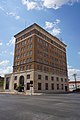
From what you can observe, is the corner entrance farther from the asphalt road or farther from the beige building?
the asphalt road

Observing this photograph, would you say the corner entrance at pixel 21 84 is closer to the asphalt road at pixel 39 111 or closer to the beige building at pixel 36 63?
the beige building at pixel 36 63

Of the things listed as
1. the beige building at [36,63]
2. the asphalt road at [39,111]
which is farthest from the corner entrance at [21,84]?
the asphalt road at [39,111]

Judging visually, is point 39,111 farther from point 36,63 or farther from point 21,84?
point 21,84

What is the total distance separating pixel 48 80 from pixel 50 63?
8846 millimetres

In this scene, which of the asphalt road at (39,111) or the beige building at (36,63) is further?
the beige building at (36,63)

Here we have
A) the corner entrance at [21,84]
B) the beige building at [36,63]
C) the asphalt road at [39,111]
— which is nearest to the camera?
the asphalt road at [39,111]

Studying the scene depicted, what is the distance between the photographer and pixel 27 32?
66.4 m

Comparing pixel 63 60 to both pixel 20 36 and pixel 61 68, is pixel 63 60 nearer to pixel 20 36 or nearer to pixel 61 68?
pixel 61 68

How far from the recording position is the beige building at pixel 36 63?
191ft

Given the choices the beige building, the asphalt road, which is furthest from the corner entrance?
the asphalt road

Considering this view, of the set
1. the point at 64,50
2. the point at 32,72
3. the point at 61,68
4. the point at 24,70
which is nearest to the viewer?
the point at 32,72

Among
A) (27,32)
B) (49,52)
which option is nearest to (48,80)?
(49,52)

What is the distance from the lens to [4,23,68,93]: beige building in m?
58.3

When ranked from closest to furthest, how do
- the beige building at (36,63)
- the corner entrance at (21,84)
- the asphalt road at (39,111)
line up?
1. the asphalt road at (39,111)
2. the corner entrance at (21,84)
3. the beige building at (36,63)
